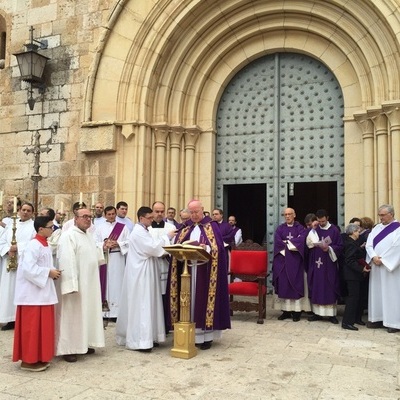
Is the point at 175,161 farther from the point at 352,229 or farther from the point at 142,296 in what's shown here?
the point at 142,296

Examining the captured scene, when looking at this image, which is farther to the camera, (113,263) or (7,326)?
(113,263)

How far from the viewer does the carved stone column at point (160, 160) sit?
9586mm

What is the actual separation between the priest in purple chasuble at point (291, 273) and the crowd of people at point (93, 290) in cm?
195

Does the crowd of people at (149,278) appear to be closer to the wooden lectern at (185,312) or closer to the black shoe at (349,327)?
the black shoe at (349,327)

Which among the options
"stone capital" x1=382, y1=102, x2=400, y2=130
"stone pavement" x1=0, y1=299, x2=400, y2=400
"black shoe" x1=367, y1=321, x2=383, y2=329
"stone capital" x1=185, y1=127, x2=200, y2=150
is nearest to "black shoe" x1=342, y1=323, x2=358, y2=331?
"black shoe" x1=367, y1=321, x2=383, y2=329

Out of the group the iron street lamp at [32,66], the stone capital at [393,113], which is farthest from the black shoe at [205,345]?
the iron street lamp at [32,66]

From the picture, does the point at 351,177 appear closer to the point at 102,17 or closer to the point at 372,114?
the point at 372,114

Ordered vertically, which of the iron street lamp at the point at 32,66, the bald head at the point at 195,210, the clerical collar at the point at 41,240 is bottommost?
the clerical collar at the point at 41,240

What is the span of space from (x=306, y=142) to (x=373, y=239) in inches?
118

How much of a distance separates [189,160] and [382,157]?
365cm

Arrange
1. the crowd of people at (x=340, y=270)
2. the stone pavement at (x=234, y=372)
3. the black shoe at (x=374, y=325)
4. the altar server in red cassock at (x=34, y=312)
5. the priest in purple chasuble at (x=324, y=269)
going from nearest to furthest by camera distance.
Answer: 1. the stone pavement at (x=234, y=372)
2. the altar server in red cassock at (x=34, y=312)
3. the crowd of people at (x=340, y=270)
4. the black shoe at (x=374, y=325)
5. the priest in purple chasuble at (x=324, y=269)

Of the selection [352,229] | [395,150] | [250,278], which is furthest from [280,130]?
[250,278]

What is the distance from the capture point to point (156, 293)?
5.77 meters

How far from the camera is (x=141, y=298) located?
18.4ft
